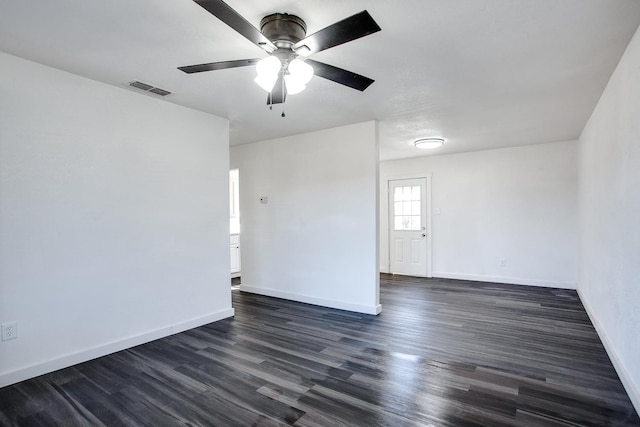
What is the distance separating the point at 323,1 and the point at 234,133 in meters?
3.18

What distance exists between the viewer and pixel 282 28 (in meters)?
1.94

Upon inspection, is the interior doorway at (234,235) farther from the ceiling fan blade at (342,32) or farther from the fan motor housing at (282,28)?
the ceiling fan blade at (342,32)

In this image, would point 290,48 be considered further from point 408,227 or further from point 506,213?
point 408,227

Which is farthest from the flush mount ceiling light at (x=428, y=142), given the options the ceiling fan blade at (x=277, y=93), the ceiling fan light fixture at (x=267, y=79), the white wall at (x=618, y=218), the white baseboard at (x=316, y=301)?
the ceiling fan light fixture at (x=267, y=79)

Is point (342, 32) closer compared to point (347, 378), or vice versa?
point (342, 32)

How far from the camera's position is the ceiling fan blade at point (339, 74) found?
2.04 meters

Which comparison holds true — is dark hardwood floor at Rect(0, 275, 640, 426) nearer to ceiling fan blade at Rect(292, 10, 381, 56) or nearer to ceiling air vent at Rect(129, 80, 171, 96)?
ceiling fan blade at Rect(292, 10, 381, 56)

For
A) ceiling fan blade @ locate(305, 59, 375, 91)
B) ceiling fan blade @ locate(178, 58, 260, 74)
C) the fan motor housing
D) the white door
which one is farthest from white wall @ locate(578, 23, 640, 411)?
the white door

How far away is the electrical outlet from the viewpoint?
2.46 meters

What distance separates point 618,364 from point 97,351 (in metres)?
4.30

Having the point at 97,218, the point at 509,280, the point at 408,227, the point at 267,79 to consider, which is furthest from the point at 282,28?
the point at 509,280

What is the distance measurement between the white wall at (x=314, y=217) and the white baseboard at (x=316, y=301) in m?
0.01

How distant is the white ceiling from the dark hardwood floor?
243 centimetres

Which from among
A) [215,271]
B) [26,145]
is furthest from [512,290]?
[26,145]
